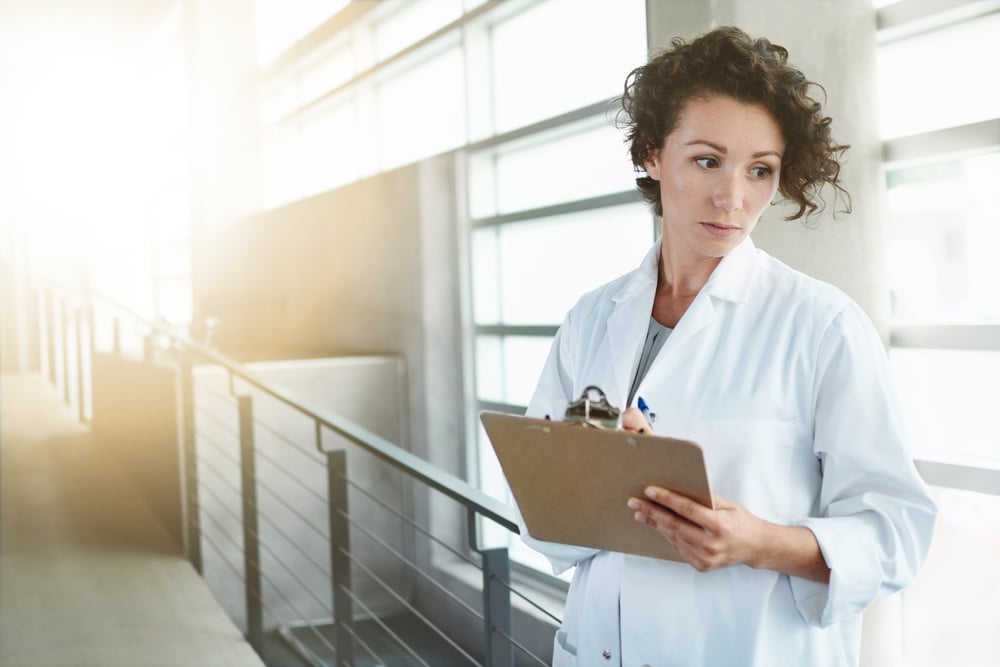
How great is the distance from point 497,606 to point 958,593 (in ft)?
7.14

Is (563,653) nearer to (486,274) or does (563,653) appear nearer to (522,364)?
(522,364)

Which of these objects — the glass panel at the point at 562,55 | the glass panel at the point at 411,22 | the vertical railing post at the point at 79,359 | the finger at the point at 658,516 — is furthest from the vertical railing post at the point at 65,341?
the finger at the point at 658,516

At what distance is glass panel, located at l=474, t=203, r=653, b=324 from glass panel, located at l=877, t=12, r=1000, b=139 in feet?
4.49

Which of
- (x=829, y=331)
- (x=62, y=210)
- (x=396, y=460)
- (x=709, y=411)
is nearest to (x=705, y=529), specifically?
(x=709, y=411)

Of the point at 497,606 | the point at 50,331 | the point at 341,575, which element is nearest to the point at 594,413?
the point at 497,606

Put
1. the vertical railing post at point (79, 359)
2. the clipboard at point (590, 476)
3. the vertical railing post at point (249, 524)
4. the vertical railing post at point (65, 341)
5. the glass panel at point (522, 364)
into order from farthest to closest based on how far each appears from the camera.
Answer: the vertical railing post at point (65, 341) → the vertical railing post at point (79, 359) → the glass panel at point (522, 364) → the vertical railing post at point (249, 524) → the clipboard at point (590, 476)

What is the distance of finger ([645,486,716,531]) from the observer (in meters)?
0.96

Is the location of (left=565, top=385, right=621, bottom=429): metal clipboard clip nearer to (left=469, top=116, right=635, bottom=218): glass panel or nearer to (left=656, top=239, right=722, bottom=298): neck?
(left=656, top=239, right=722, bottom=298): neck

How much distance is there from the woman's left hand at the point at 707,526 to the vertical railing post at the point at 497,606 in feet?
2.13

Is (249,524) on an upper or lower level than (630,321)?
lower

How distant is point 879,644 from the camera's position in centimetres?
312

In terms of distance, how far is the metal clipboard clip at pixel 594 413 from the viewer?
1002 millimetres

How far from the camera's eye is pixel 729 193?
44.3 inches

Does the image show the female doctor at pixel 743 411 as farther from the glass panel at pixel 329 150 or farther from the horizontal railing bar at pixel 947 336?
the glass panel at pixel 329 150
